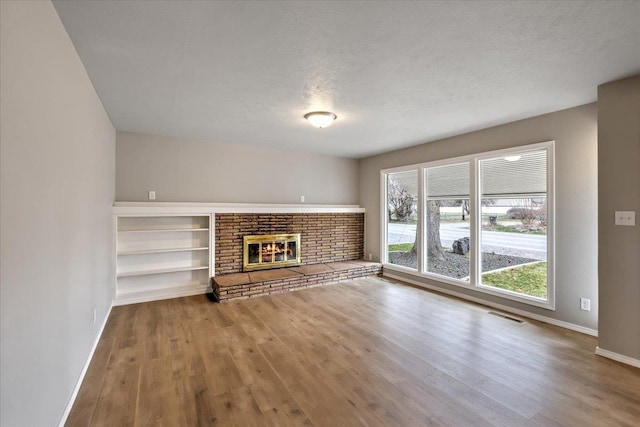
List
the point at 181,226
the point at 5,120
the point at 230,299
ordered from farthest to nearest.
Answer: the point at 181,226 → the point at 230,299 → the point at 5,120

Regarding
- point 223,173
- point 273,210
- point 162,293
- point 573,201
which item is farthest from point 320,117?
point 162,293

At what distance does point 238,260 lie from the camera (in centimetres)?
499

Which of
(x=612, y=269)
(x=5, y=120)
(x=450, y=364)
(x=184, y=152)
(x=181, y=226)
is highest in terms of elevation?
(x=184, y=152)

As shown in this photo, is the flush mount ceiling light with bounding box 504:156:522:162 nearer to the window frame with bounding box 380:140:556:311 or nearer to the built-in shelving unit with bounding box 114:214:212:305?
the window frame with bounding box 380:140:556:311

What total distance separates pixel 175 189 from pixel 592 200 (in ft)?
18.0

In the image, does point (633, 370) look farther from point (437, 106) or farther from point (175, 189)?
point (175, 189)

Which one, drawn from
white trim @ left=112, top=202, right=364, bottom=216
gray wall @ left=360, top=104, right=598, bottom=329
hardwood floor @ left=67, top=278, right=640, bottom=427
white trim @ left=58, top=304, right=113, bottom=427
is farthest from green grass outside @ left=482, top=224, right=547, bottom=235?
white trim @ left=58, top=304, right=113, bottom=427

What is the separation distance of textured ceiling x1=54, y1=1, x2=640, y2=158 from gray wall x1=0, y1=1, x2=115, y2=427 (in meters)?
0.38

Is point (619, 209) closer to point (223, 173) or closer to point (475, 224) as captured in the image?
point (475, 224)

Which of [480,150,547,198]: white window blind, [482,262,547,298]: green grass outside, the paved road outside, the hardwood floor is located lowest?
the hardwood floor

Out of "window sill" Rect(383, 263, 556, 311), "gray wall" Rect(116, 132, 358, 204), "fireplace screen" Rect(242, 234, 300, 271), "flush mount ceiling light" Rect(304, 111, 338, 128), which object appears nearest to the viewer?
"flush mount ceiling light" Rect(304, 111, 338, 128)

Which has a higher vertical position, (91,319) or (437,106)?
(437,106)

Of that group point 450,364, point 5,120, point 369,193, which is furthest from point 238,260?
point 5,120

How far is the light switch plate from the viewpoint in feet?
8.30
